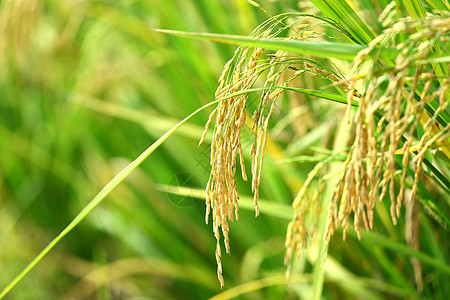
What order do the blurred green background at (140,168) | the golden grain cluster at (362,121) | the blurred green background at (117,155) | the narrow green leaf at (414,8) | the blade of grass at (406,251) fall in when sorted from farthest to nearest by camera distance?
the blurred green background at (117,155) < the blurred green background at (140,168) < the blade of grass at (406,251) < the narrow green leaf at (414,8) < the golden grain cluster at (362,121)

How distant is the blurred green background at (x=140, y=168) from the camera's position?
6.11ft

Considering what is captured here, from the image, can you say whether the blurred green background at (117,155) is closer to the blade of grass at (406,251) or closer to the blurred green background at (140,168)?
the blurred green background at (140,168)

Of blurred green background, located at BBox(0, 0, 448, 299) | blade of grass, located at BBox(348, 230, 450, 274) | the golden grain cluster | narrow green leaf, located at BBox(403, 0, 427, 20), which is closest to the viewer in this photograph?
the golden grain cluster

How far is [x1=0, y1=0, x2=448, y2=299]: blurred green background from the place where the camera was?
1.86 m

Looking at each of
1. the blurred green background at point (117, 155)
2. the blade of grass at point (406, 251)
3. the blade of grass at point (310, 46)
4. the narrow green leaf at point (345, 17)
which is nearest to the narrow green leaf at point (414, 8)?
the narrow green leaf at point (345, 17)

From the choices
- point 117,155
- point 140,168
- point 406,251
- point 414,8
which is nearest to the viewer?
point 414,8

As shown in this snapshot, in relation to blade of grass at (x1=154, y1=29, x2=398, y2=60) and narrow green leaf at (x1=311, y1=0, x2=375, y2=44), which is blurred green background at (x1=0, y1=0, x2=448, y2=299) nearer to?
narrow green leaf at (x1=311, y1=0, x2=375, y2=44)

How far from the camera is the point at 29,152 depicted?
2992mm

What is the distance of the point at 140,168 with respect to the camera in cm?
265

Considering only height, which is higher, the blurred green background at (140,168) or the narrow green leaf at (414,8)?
the narrow green leaf at (414,8)

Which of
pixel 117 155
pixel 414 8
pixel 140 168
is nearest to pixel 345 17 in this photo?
pixel 414 8

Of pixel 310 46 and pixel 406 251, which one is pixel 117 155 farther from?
pixel 310 46

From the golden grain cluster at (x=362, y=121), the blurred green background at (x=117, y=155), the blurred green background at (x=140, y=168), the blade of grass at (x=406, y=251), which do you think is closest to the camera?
the golden grain cluster at (x=362, y=121)

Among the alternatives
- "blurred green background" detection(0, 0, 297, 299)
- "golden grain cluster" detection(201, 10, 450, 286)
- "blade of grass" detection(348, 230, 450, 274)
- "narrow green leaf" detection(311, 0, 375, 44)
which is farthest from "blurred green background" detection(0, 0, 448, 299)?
"golden grain cluster" detection(201, 10, 450, 286)
